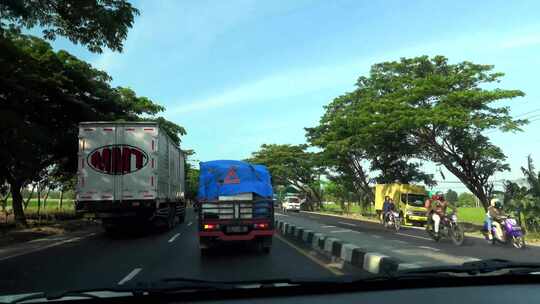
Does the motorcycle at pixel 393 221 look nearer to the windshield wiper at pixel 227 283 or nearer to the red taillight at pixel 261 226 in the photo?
the red taillight at pixel 261 226

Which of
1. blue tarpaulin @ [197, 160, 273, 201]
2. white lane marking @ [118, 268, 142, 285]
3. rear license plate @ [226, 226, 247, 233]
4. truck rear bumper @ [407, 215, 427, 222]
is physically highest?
blue tarpaulin @ [197, 160, 273, 201]

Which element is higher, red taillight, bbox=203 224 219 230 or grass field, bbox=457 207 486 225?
red taillight, bbox=203 224 219 230

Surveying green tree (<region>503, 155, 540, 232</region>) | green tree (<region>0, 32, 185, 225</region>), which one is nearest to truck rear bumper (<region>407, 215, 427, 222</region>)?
green tree (<region>503, 155, 540, 232</region>)

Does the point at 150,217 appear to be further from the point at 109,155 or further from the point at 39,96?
the point at 39,96

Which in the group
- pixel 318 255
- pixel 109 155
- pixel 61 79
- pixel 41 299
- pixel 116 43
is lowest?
pixel 318 255

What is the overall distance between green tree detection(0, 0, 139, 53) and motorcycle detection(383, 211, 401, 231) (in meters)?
16.3

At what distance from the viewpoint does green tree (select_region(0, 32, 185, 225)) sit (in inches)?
645

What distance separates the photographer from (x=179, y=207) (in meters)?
26.0

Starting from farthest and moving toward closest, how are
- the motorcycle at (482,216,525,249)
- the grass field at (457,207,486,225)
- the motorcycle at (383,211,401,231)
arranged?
1. the grass field at (457,207,486,225)
2. the motorcycle at (383,211,401,231)
3. the motorcycle at (482,216,525,249)

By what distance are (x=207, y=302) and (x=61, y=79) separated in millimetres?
18655

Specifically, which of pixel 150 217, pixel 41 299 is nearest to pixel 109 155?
pixel 150 217

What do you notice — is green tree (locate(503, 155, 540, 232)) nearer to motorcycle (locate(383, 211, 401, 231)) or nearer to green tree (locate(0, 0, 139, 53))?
motorcycle (locate(383, 211, 401, 231))

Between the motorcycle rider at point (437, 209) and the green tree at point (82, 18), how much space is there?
11101 millimetres

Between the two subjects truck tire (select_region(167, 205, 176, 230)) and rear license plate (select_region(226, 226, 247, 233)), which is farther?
truck tire (select_region(167, 205, 176, 230))
